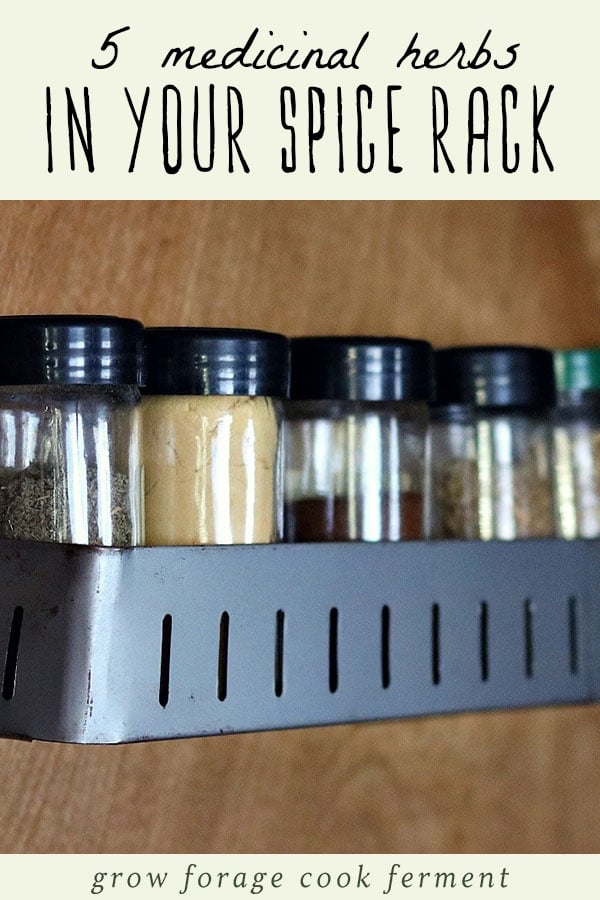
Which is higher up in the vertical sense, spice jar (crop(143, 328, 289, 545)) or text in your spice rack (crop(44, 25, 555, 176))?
text in your spice rack (crop(44, 25, 555, 176))

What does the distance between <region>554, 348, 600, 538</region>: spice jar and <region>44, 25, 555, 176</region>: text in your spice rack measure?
184 millimetres

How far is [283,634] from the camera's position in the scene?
2.71ft

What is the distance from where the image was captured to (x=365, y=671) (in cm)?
87

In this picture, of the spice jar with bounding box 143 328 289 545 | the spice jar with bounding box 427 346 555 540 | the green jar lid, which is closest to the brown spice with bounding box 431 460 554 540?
the spice jar with bounding box 427 346 555 540

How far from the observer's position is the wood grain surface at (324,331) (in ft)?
3.12

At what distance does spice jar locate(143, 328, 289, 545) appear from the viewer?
80 centimetres

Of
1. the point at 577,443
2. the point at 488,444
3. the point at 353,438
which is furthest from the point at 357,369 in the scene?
the point at 577,443

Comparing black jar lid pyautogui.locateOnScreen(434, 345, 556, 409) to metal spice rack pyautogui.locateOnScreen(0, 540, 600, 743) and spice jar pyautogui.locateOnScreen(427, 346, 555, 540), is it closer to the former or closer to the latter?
spice jar pyautogui.locateOnScreen(427, 346, 555, 540)

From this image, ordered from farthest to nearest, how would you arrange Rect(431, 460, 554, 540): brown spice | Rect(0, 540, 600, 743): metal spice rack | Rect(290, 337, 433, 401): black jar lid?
1. Rect(431, 460, 554, 540): brown spice
2. Rect(290, 337, 433, 401): black jar lid
3. Rect(0, 540, 600, 743): metal spice rack

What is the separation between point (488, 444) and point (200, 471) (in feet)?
0.95

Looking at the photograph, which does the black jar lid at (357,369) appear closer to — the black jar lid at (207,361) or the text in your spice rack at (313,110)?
the black jar lid at (207,361)

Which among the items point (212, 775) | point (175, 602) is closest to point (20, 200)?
point (175, 602)

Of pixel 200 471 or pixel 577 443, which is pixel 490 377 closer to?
pixel 577 443
